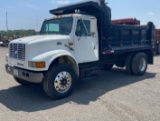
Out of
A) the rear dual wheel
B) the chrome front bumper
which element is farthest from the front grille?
the rear dual wheel

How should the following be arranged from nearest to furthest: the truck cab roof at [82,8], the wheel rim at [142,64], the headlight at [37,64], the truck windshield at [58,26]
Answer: the headlight at [37,64] < the truck windshield at [58,26] < the truck cab roof at [82,8] < the wheel rim at [142,64]

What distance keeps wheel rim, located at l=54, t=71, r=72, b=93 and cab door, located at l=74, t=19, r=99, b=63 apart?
0.80 meters

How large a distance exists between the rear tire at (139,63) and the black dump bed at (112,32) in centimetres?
35

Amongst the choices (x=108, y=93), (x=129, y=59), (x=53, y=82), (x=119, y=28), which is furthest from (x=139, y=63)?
(x=53, y=82)

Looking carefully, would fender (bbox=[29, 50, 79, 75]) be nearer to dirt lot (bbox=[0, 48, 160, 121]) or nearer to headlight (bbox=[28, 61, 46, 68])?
headlight (bbox=[28, 61, 46, 68])

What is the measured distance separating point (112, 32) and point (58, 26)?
7.14 ft

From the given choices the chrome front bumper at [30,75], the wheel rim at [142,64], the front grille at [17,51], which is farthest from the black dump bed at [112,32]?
the chrome front bumper at [30,75]

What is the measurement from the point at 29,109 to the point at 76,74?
6.13 ft

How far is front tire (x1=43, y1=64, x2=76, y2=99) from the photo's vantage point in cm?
561

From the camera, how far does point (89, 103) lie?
5.53 m

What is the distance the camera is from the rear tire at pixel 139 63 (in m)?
8.66

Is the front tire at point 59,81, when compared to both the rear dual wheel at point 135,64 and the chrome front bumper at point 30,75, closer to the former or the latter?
the chrome front bumper at point 30,75

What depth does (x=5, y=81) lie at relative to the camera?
8109 mm

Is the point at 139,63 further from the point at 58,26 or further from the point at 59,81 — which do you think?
the point at 59,81
